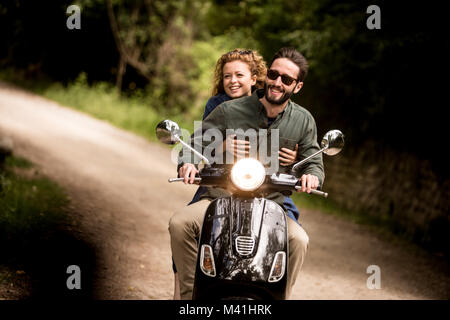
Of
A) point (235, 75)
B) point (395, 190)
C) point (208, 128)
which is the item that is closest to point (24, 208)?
point (235, 75)

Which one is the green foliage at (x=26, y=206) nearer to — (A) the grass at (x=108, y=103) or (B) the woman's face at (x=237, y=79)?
(B) the woman's face at (x=237, y=79)

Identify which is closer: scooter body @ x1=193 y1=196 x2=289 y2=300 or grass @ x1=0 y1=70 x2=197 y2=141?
scooter body @ x1=193 y1=196 x2=289 y2=300

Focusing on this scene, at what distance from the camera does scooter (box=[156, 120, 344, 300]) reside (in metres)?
2.57

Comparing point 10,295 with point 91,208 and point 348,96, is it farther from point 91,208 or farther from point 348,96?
point 348,96

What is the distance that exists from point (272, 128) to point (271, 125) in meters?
0.02

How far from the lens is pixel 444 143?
318 inches

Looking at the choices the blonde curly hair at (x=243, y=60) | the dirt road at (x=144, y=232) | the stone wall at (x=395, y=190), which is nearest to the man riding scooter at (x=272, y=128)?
the blonde curly hair at (x=243, y=60)

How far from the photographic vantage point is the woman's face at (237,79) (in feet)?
13.1

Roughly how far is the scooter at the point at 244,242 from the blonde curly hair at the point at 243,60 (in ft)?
5.08

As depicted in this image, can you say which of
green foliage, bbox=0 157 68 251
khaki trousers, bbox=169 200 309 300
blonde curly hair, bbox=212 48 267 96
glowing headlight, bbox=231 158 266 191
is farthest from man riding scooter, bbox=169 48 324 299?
green foliage, bbox=0 157 68 251

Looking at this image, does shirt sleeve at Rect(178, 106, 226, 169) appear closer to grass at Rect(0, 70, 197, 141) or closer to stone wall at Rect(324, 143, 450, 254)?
stone wall at Rect(324, 143, 450, 254)

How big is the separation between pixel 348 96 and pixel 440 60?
290 centimetres

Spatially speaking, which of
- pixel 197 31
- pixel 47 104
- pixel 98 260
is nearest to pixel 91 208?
pixel 98 260

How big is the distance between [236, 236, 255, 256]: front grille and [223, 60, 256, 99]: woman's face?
1637 millimetres
